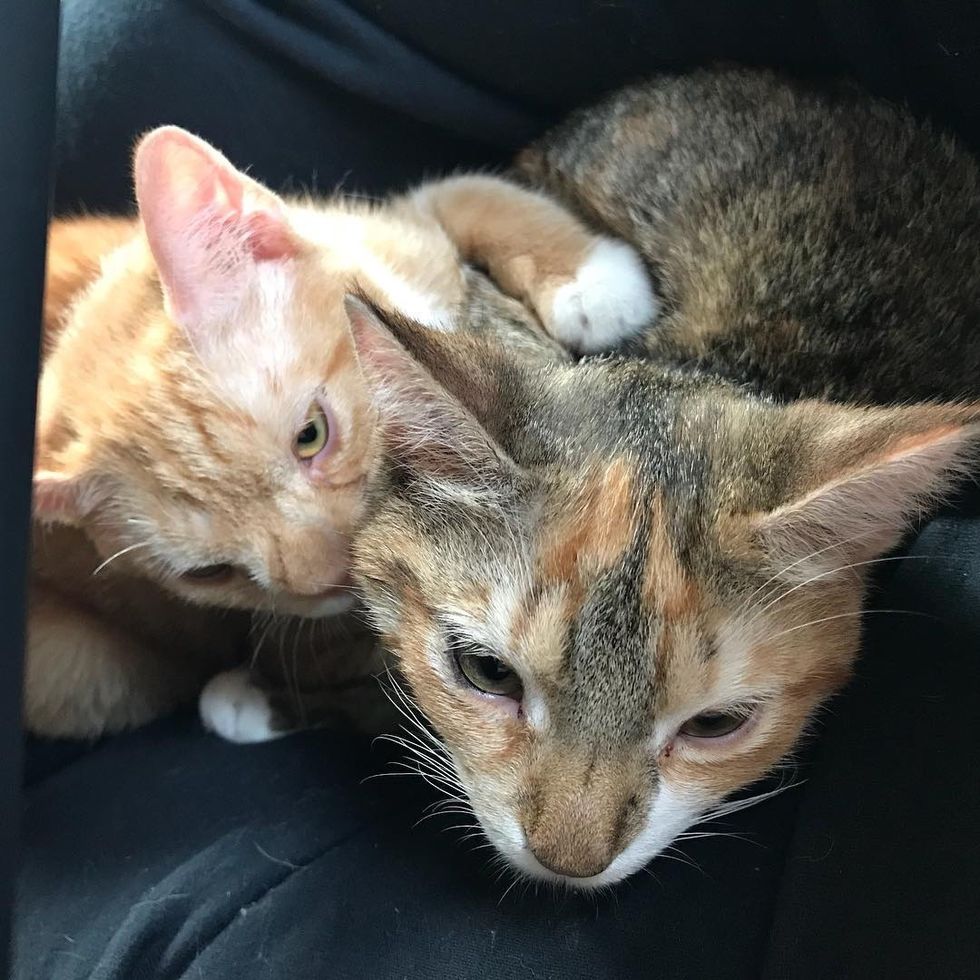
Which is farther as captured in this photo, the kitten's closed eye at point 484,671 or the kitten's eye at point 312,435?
the kitten's eye at point 312,435

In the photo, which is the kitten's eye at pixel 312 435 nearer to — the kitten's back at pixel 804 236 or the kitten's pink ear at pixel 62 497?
the kitten's pink ear at pixel 62 497

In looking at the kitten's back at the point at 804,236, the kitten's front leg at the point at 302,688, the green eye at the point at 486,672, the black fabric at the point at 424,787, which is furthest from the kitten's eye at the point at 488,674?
the kitten's back at the point at 804,236

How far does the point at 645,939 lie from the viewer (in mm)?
821

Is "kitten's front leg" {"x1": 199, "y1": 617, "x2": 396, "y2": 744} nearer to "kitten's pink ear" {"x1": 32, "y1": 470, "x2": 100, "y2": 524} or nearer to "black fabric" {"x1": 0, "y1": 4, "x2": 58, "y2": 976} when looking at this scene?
"kitten's pink ear" {"x1": 32, "y1": 470, "x2": 100, "y2": 524}

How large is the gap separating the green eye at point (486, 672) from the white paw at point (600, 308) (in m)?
0.46

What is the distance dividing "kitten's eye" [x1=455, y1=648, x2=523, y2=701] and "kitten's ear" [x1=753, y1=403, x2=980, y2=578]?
0.25 meters

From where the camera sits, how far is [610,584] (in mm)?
771

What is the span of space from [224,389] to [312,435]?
0.11 m

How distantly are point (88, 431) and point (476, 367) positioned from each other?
543mm

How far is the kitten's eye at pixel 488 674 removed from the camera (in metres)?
0.83

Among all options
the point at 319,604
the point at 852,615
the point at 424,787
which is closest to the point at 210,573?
the point at 319,604

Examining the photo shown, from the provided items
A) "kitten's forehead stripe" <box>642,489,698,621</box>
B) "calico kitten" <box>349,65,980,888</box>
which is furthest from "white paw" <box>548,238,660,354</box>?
"kitten's forehead stripe" <box>642,489,698,621</box>

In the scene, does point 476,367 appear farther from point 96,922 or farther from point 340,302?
point 96,922

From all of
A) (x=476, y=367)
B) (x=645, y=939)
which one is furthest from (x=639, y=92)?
(x=645, y=939)
